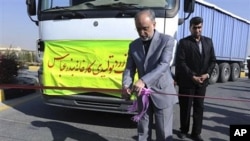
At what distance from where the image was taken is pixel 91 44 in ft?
21.3

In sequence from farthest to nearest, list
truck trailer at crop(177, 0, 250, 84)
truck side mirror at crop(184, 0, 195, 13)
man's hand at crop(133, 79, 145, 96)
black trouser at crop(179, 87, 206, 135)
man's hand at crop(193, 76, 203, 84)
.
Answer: truck trailer at crop(177, 0, 250, 84) < truck side mirror at crop(184, 0, 195, 13) < black trouser at crop(179, 87, 206, 135) < man's hand at crop(193, 76, 203, 84) < man's hand at crop(133, 79, 145, 96)

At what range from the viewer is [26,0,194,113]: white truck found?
626 centimetres

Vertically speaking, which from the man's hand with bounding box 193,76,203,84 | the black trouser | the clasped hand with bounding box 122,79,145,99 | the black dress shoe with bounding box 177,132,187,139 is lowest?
the black dress shoe with bounding box 177,132,187,139

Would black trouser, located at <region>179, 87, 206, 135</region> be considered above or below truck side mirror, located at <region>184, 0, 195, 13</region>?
below

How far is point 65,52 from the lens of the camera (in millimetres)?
6633

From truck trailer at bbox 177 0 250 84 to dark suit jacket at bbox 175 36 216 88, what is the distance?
5.89m

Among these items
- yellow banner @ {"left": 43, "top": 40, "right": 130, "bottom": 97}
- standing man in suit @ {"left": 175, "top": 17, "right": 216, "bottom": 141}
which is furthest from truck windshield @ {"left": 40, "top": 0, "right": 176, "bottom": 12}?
standing man in suit @ {"left": 175, "top": 17, "right": 216, "bottom": 141}

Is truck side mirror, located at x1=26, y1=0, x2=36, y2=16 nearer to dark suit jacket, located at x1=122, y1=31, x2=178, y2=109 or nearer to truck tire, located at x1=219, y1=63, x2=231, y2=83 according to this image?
dark suit jacket, located at x1=122, y1=31, x2=178, y2=109

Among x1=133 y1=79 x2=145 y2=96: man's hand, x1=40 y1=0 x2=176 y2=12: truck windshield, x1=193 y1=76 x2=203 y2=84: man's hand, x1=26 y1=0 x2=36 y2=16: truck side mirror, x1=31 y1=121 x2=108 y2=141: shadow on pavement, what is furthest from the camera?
x1=26 y1=0 x2=36 y2=16: truck side mirror

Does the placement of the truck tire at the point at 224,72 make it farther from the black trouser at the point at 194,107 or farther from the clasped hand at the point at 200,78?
the clasped hand at the point at 200,78

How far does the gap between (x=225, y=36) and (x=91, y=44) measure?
996 cm

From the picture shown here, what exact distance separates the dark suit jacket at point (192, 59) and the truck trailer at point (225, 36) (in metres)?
5.89

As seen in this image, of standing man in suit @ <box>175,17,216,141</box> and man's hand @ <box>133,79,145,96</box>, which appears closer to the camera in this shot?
man's hand @ <box>133,79,145,96</box>

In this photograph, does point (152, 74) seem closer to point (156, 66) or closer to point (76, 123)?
point (156, 66)
